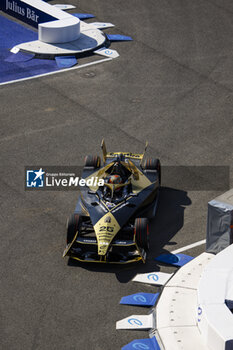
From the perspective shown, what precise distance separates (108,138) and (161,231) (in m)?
5.84

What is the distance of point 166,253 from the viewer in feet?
57.4

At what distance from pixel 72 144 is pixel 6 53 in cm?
871

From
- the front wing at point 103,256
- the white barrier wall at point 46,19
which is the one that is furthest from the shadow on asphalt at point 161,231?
the white barrier wall at point 46,19

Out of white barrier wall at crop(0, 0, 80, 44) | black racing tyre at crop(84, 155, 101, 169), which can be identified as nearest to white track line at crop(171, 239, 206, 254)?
black racing tyre at crop(84, 155, 101, 169)

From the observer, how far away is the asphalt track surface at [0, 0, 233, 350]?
50.8 ft

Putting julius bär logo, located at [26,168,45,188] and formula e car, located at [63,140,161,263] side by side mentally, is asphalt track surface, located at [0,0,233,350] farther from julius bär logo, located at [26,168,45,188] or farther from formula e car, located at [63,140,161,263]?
formula e car, located at [63,140,161,263]

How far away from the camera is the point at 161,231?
18406 millimetres

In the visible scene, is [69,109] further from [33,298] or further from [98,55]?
[33,298]

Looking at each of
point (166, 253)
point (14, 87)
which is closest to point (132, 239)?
point (166, 253)

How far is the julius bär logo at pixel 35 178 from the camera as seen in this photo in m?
20.6

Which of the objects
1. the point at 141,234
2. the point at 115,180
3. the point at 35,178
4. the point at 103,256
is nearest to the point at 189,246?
the point at 141,234

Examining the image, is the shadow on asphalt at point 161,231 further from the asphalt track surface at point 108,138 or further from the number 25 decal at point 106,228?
the number 25 decal at point 106,228

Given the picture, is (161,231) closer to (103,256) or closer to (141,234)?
(141,234)

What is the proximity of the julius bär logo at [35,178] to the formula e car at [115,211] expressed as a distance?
1.82 metres
